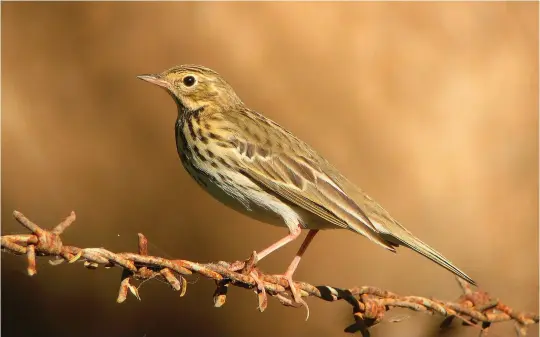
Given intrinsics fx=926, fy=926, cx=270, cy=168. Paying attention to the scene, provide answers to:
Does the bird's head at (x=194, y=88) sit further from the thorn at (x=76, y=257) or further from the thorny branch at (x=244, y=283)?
the thorn at (x=76, y=257)

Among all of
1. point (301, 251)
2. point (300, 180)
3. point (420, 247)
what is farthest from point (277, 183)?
point (420, 247)

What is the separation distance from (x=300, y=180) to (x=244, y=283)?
129 cm

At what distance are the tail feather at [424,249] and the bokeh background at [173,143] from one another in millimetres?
5126

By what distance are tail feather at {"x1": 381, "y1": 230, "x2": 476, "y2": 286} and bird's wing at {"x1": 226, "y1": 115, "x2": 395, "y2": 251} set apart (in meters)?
0.10

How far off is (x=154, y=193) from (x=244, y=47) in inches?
84.6

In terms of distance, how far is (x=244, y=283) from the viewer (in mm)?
4605

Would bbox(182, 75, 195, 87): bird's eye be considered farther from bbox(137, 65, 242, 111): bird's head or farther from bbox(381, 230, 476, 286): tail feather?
bbox(381, 230, 476, 286): tail feather

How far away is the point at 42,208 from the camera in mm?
11492

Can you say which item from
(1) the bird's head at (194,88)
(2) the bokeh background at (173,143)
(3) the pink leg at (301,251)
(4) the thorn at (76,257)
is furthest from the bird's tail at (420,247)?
(2) the bokeh background at (173,143)

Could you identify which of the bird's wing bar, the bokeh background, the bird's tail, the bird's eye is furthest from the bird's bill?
the bokeh background

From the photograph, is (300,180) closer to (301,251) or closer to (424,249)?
(301,251)

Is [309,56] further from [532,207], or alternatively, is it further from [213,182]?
[213,182]

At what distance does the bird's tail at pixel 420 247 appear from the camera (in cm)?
522

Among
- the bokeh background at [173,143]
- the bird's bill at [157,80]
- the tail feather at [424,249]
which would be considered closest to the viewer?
the tail feather at [424,249]
